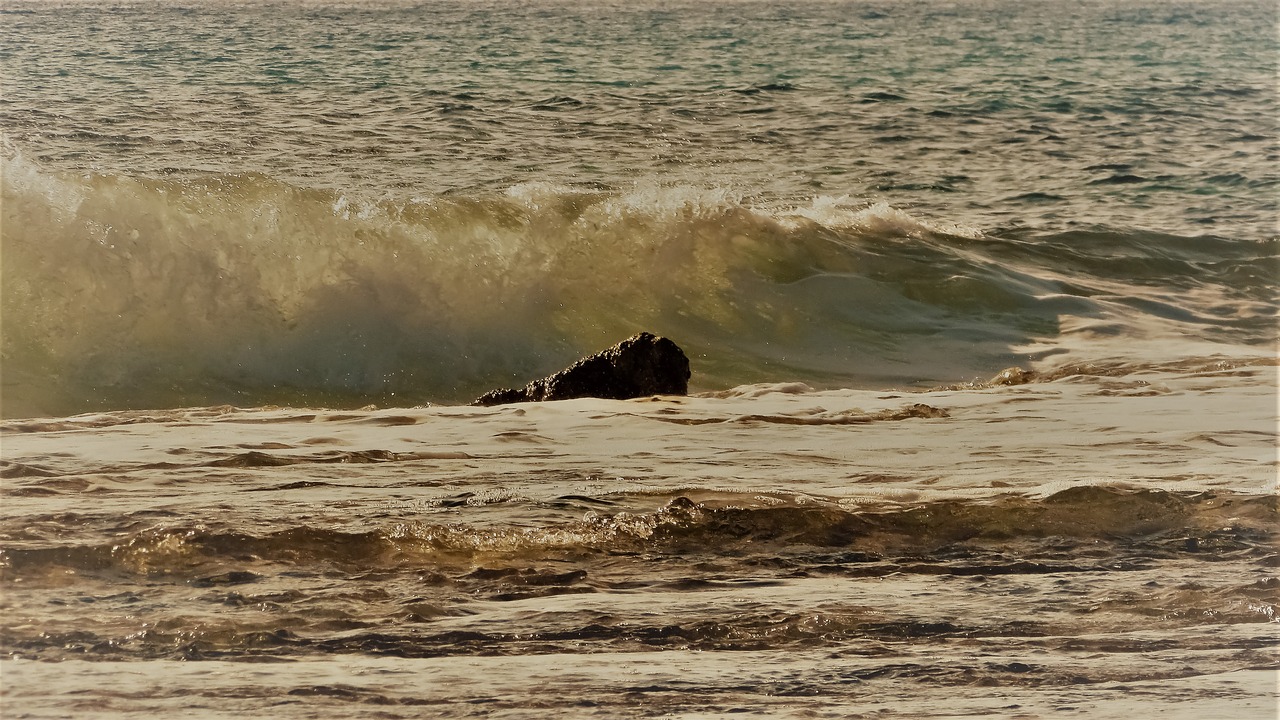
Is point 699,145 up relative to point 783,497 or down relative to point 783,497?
up

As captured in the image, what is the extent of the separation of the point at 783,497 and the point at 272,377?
3859mm

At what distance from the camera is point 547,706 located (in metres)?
2.16

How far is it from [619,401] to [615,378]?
1.23 ft

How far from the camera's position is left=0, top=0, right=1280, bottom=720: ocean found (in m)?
2.46

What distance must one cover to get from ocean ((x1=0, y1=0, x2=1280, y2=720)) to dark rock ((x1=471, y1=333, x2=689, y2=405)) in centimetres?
39

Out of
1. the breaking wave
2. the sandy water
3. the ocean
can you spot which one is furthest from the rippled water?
the sandy water

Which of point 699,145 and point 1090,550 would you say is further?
point 699,145

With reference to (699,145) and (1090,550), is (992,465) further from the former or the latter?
(699,145)

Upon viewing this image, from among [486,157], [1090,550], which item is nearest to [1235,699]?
[1090,550]

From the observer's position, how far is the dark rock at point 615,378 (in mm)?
5363

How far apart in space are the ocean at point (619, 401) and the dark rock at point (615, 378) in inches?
15.5

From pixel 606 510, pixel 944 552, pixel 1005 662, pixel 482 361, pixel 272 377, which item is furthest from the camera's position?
pixel 482 361

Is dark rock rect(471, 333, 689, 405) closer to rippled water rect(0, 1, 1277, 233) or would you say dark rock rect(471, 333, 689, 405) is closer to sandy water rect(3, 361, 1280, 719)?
sandy water rect(3, 361, 1280, 719)

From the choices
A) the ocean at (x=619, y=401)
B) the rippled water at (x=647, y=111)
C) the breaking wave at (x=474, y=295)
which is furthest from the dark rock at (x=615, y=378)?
the rippled water at (x=647, y=111)
